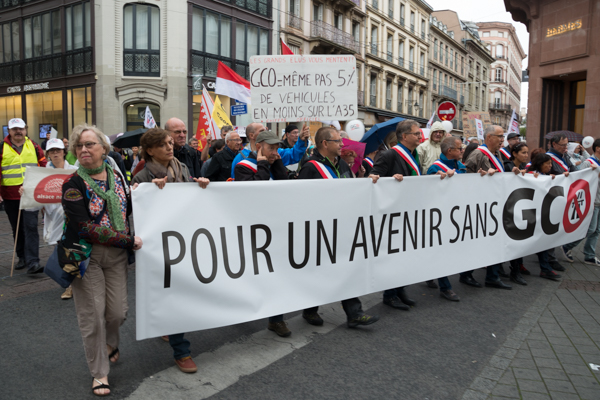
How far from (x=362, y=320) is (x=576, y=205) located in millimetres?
4322

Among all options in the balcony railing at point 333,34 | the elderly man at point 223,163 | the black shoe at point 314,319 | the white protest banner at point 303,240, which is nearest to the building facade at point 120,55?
the balcony railing at point 333,34

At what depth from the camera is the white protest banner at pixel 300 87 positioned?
5.31 m

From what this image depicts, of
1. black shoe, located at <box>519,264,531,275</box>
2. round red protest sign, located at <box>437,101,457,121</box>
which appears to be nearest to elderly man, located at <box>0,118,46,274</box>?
black shoe, located at <box>519,264,531,275</box>

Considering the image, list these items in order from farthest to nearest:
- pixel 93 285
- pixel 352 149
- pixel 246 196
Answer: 1. pixel 352 149
2. pixel 246 196
3. pixel 93 285

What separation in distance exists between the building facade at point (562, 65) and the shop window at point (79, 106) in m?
18.1

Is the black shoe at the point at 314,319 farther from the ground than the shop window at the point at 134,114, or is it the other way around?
the shop window at the point at 134,114

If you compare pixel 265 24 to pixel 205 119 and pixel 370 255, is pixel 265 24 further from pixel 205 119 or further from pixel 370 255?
pixel 370 255

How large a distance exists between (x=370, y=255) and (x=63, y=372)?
8.93ft

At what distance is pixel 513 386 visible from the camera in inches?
133

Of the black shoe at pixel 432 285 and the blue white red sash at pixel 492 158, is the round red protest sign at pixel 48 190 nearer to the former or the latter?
the black shoe at pixel 432 285

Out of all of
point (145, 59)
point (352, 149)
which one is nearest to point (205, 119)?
point (352, 149)

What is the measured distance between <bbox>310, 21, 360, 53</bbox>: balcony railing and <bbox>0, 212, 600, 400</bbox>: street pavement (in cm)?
2769

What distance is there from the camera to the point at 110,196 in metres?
3.19

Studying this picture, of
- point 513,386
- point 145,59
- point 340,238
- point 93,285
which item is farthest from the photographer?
point 145,59
